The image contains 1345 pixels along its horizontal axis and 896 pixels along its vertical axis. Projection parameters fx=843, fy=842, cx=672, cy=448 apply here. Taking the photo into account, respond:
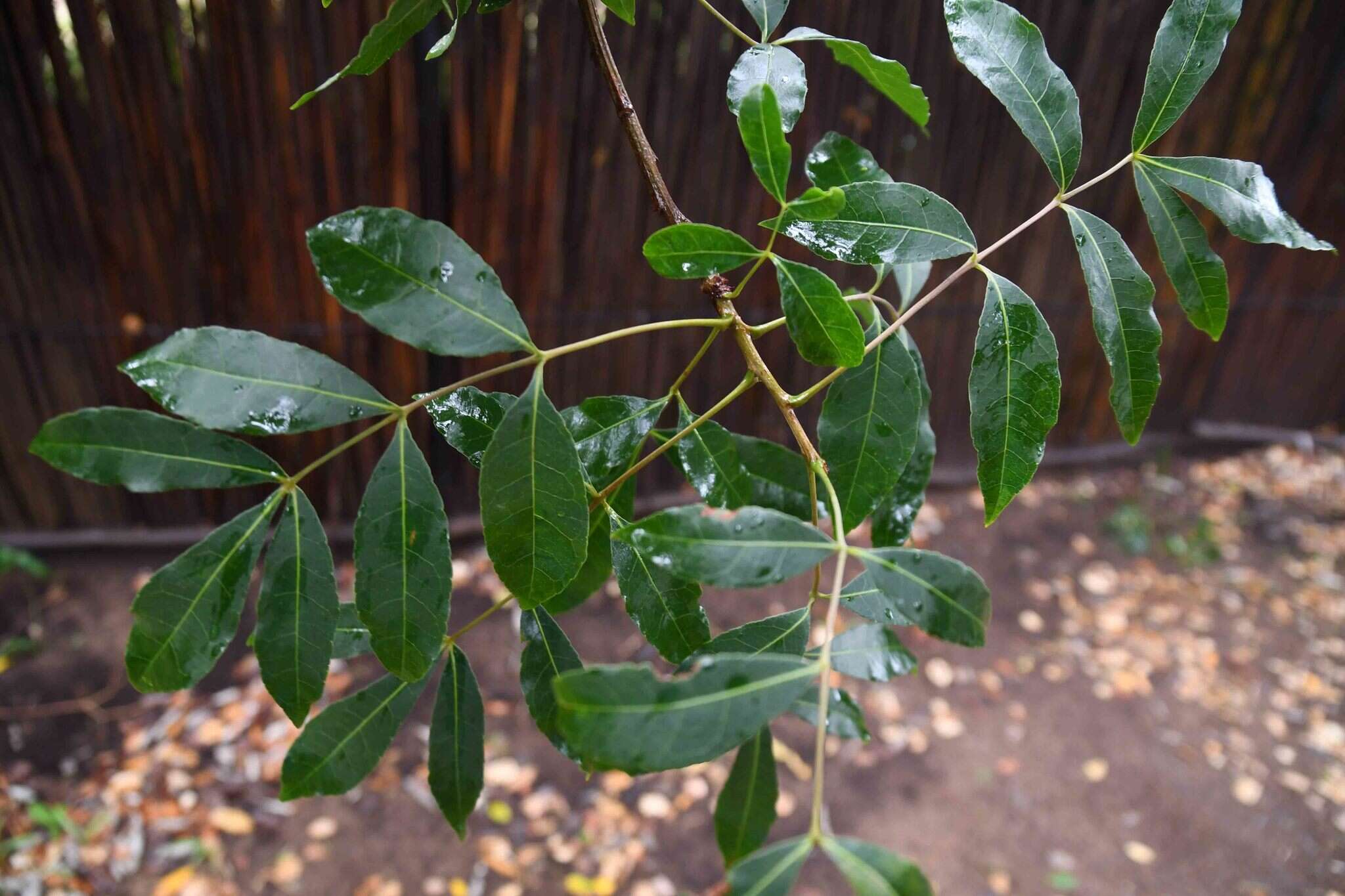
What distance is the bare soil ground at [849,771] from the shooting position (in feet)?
5.86

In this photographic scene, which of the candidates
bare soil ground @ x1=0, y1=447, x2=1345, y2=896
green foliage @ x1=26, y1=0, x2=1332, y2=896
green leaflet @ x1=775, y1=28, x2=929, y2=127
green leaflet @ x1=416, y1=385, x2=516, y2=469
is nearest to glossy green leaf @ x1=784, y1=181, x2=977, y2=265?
green foliage @ x1=26, y1=0, x2=1332, y2=896

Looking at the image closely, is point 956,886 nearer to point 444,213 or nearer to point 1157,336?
point 1157,336

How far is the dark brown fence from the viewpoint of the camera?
1.68m

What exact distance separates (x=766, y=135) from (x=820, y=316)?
11 cm

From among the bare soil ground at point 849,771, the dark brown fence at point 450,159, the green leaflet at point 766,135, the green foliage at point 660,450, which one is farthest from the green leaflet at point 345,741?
the dark brown fence at point 450,159

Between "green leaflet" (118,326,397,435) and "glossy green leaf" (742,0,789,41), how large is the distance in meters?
0.39

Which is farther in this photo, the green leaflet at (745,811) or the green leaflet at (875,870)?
the green leaflet at (745,811)

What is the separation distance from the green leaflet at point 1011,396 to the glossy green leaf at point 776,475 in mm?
164

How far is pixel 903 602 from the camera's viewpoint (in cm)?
46

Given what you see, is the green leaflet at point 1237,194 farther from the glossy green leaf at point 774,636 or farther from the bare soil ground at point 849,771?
the bare soil ground at point 849,771

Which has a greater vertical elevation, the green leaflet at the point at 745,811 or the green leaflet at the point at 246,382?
the green leaflet at the point at 246,382

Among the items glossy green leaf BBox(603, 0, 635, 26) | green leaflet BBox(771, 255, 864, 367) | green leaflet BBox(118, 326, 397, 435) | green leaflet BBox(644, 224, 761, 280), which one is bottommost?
green leaflet BBox(118, 326, 397, 435)

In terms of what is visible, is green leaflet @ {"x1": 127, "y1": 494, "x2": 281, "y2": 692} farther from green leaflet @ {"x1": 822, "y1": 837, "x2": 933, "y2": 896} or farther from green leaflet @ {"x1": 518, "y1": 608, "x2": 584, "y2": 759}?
green leaflet @ {"x1": 822, "y1": 837, "x2": 933, "y2": 896}

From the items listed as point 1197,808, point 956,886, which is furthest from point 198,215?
point 1197,808
